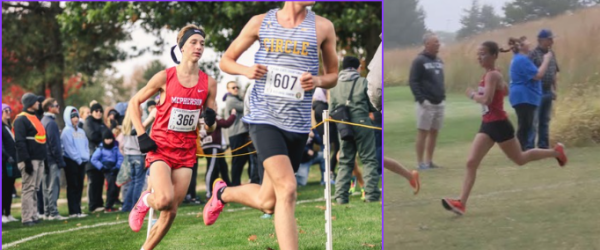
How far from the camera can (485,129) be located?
6.33 metres

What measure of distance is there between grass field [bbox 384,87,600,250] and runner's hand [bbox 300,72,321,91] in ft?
1.89

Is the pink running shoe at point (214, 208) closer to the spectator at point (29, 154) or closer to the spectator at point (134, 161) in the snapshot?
the spectator at point (29, 154)

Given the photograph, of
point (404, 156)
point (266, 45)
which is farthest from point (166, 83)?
point (404, 156)

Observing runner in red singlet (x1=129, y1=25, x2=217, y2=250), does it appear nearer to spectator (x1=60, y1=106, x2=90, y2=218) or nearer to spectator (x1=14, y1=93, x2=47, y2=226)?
spectator (x1=14, y1=93, x2=47, y2=226)

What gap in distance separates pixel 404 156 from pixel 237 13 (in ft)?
56.1

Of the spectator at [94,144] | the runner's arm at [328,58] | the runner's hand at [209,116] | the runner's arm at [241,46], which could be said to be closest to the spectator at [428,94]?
the runner's arm at [328,58]

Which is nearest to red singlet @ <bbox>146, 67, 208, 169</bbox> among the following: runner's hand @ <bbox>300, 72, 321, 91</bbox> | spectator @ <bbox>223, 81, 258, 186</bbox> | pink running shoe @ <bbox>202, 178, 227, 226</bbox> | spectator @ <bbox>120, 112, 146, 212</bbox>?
pink running shoe @ <bbox>202, 178, 227, 226</bbox>

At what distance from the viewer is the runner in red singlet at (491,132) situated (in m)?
6.27

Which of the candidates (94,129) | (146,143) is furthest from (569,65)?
(94,129)

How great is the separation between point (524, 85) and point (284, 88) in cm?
162

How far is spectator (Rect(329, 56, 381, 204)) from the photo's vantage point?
39.0ft

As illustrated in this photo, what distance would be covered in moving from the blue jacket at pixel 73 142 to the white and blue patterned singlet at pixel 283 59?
8215mm

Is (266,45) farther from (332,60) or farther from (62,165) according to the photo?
(62,165)

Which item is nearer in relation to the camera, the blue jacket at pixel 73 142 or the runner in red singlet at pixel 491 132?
the runner in red singlet at pixel 491 132
